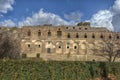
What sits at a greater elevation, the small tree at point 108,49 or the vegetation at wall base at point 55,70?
the small tree at point 108,49

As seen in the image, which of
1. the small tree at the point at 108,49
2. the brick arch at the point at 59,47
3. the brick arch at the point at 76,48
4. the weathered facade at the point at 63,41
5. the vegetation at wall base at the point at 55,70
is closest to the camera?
the vegetation at wall base at the point at 55,70

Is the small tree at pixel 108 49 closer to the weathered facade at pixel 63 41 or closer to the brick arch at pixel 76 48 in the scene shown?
the weathered facade at pixel 63 41

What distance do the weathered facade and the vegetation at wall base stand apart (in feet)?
160

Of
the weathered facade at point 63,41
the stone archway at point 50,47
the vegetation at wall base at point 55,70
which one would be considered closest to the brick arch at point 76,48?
the weathered facade at point 63,41

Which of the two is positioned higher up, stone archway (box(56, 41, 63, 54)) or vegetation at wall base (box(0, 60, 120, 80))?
stone archway (box(56, 41, 63, 54))

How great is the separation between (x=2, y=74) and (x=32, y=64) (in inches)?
99.7

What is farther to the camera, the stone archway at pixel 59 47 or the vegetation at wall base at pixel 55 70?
the stone archway at pixel 59 47

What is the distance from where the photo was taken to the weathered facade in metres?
77.2

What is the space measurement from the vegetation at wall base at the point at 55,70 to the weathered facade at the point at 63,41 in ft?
160

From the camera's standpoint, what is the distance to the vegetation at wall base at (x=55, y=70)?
20641 mm

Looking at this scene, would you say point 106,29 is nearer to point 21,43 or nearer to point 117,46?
point 117,46

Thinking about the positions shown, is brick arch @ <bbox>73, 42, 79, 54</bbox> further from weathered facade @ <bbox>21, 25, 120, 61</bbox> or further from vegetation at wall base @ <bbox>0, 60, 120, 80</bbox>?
vegetation at wall base @ <bbox>0, 60, 120, 80</bbox>

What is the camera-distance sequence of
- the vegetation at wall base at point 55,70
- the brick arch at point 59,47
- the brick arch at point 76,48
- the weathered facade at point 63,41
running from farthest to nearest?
the brick arch at point 76,48 → the brick arch at point 59,47 → the weathered facade at point 63,41 → the vegetation at wall base at point 55,70

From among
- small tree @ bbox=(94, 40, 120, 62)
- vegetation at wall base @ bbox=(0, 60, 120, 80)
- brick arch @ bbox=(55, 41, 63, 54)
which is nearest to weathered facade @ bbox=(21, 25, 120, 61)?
brick arch @ bbox=(55, 41, 63, 54)
